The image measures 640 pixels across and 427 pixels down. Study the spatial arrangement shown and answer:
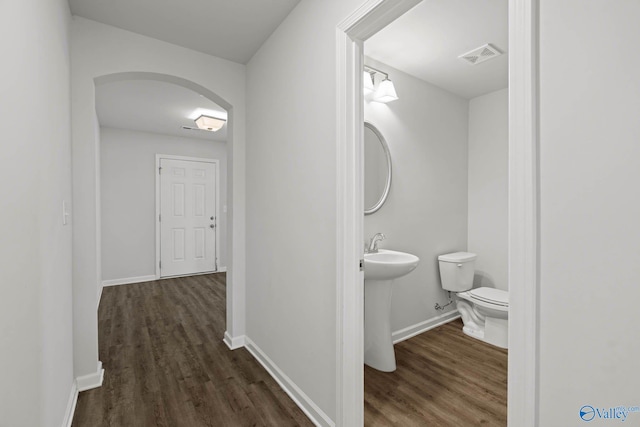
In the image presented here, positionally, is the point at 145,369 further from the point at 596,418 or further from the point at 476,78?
the point at 476,78

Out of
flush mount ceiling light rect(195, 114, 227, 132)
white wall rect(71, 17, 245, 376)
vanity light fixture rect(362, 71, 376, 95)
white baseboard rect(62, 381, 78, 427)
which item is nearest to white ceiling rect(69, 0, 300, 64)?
white wall rect(71, 17, 245, 376)

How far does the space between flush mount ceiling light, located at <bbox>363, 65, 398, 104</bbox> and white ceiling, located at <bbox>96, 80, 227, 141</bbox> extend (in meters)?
2.04

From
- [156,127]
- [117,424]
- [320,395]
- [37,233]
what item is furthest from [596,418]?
[156,127]

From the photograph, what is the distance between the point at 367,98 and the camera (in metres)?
2.60

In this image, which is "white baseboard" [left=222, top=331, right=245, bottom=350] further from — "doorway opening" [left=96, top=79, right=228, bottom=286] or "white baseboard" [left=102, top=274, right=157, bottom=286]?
"white baseboard" [left=102, top=274, right=157, bottom=286]

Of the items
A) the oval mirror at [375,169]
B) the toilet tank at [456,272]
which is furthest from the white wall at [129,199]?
the toilet tank at [456,272]

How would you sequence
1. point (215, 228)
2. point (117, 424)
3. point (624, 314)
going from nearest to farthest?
point (624, 314) → point (117, 424) → point (215, 228)

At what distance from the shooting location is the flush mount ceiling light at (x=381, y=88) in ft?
8.28

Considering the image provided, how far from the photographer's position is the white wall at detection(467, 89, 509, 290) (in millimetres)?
3234

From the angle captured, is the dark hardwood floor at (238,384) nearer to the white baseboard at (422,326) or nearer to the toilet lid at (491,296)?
the white baseboard at (422,326)

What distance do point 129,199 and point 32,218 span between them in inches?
175

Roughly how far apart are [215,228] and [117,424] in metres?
4.36

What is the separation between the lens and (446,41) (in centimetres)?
235

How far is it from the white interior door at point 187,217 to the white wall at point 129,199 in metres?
0.19
